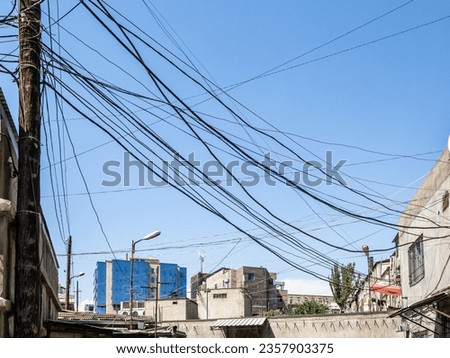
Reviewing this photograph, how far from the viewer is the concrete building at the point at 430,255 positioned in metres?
15.2

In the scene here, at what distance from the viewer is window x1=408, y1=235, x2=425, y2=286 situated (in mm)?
18777

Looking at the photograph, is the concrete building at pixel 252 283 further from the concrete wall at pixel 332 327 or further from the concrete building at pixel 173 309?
the concrete wall at pixel 332 327

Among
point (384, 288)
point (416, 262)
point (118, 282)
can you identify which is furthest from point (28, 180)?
point (118, 282)

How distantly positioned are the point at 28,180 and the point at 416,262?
46.6ft

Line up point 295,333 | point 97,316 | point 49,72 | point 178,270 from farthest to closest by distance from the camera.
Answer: point 178,270 → point 295,333 → point 97,316 → point 49,72

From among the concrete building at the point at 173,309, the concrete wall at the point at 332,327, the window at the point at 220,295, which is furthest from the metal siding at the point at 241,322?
the window at the point at 220,295

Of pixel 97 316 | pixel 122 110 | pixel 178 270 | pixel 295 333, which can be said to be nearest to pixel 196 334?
pixel 295 333

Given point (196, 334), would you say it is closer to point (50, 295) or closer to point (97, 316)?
point (97, 316)

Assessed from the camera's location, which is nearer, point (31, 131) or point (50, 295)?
point (31, 131)

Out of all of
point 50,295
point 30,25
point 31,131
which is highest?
point 30,25

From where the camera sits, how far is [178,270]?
78.8 metres

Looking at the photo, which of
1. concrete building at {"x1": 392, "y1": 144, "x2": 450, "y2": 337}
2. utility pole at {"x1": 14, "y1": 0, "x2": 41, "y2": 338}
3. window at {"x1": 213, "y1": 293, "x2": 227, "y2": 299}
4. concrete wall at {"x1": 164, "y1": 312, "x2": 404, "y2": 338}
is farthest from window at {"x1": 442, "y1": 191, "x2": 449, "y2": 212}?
window at {"x1": 213, "y1": 293, "x2": 227, "y2": 299}

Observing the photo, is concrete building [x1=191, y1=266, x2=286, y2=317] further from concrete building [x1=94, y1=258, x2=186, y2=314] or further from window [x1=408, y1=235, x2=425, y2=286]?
window [x1=408, y1=235, x2=425, y2=286]
